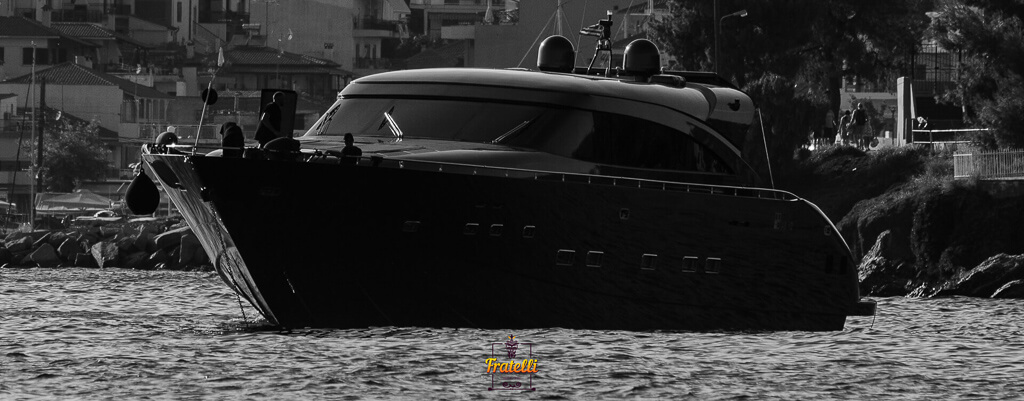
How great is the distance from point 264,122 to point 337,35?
9705cm


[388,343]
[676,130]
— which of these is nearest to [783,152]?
[676,130]

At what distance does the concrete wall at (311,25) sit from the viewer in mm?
113250

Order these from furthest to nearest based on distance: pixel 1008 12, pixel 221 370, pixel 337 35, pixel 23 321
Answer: pixel 337 35
pixel 1008 12
pixel 23 321
pixel 221 370

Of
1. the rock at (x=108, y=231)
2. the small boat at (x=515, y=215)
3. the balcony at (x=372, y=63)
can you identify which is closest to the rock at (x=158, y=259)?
the rock at (x=108, y=231)

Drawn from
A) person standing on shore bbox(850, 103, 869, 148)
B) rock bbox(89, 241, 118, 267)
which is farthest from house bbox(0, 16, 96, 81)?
person standing on shore bbox(850, 103, 869, 148)

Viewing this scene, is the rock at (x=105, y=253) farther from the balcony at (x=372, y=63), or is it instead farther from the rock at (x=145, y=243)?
the balcony at (x=372, y=63)

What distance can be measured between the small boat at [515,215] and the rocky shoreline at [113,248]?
28.6 metres

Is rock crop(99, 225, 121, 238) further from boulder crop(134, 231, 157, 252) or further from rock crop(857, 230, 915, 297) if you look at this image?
rock crop(857, 230, 915, 297)

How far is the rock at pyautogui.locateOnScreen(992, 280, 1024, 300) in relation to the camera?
127ft

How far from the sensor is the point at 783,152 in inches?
2083

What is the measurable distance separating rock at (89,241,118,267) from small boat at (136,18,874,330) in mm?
31415

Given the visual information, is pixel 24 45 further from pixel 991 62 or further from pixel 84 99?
pixel 991 62

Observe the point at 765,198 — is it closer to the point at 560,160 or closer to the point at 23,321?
the point at 560,160

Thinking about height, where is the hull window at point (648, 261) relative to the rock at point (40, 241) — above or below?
above
